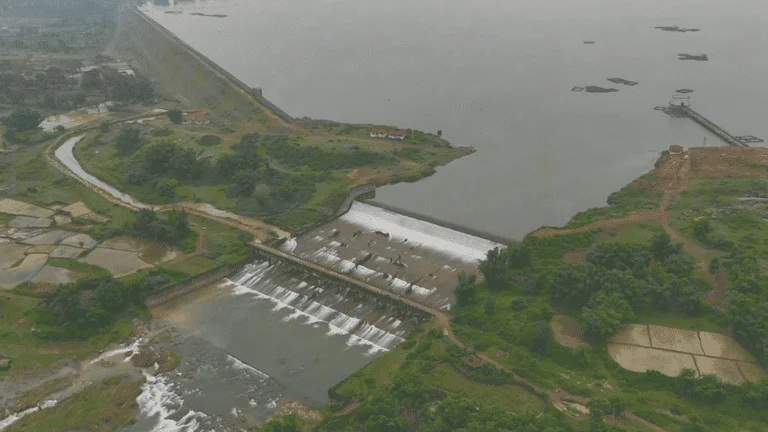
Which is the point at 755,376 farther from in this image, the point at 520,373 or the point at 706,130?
the point at 706,130

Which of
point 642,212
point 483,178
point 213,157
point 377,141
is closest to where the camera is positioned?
point 642,212

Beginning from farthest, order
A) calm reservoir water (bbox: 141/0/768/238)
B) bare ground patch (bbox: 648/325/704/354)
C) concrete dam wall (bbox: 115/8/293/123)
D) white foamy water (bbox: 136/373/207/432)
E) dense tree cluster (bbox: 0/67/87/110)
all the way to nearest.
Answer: dense tree cluster (bbox: 0/67/87/110) < concrete dam wall (bbox: 115/8/293/123) < calm reservoir water (bbox: 141/0/768/238) < bare ground patch (bbox: 648/325/704/354) < white foamy water (bbox: 136/373/207/432)

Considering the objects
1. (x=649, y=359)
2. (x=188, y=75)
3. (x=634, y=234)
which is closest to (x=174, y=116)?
(x=188, y=75)

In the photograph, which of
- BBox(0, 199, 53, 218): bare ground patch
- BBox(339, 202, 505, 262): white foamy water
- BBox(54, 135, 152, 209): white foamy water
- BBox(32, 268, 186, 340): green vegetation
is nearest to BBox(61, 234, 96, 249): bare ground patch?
BBox(0, 199, 53, 218): bare ground patch

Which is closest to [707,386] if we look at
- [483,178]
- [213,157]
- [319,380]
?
[319,380]

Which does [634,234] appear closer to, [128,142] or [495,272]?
[495,272]

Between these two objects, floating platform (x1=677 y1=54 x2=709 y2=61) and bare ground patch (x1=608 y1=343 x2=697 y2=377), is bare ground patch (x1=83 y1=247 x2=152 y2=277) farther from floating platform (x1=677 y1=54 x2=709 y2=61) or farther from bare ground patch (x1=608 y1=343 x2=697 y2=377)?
floating platform (x1=677 y1=54 x2=709 y2=61)
